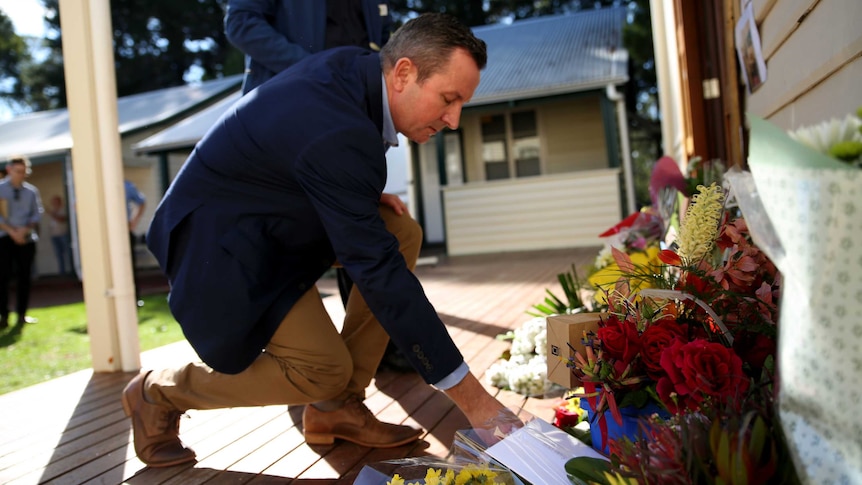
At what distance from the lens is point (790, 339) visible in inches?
35.2

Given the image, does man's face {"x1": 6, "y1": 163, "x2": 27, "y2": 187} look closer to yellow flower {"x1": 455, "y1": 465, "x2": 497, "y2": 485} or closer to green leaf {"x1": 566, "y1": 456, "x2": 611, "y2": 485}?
yellow flower {"x1": 455, "y1": 465, "x2": 497, "y2": 485}

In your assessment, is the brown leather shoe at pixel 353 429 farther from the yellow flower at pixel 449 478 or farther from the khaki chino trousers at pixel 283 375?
the yellow flower at pixel 449 478

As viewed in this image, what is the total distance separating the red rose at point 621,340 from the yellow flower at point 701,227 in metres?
0.31

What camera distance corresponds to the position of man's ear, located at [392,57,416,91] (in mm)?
1758

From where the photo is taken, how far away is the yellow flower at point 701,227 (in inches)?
59.9

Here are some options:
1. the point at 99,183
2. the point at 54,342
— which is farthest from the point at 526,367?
the point at 54,342

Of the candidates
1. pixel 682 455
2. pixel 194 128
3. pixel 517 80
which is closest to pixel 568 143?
pixel 517 80

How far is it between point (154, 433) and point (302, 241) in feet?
2.23

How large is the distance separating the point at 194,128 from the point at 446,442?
37.1 ft

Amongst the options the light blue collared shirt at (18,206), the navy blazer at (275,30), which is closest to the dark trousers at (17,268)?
the light blue collared shirt at (18,206)

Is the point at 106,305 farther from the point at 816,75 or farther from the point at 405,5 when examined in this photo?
the point at 405,5

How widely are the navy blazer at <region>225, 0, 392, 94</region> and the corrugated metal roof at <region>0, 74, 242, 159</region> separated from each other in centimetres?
1128

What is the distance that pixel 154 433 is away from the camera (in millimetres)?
1956

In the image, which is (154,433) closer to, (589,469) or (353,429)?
(353,429)
